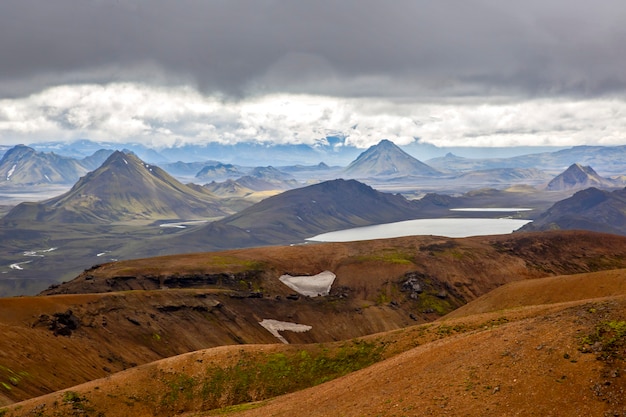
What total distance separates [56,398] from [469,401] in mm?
42717

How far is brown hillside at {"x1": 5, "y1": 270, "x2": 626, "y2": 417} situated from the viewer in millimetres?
37031

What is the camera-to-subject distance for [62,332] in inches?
3797

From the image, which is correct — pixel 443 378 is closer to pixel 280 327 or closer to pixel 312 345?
pixel 312 345

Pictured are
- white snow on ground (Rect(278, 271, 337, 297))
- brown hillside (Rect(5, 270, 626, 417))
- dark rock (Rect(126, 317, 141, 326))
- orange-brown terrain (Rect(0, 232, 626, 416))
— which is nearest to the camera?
brown hillside (Rect(5, 270, 626, 417))

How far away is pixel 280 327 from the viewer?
5325 inches

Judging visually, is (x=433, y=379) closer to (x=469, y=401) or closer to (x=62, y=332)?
(x=469, y=401)

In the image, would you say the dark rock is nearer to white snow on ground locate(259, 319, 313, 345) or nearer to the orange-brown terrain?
the orange-brown terrain

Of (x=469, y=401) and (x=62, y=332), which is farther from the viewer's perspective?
(x=62, y=332)

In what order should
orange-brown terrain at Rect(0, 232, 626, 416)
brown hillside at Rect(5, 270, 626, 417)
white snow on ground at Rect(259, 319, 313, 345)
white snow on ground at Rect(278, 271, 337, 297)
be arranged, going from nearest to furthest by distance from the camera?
brown hillside at Rect(5, 270, 626, 417)
orange-brown terrain at Rect(0, 232, 626, 416)
white snow on ground at Rect(259, 319, 313, 345)
white snow on ground at Rect(278, 271, 337, 297)

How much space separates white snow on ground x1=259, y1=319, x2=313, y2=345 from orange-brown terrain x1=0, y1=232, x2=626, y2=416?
5.36ft

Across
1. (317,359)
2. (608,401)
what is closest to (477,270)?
(317,359)

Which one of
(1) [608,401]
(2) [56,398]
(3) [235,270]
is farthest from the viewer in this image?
(3) [235,270]

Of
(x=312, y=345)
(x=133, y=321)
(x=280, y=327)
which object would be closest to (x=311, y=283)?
(x=280, y=327)

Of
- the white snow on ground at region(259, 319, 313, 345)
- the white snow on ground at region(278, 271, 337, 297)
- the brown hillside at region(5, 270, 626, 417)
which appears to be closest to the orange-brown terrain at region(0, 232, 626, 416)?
the brown hillside at region(5, 270, 626, 417)
